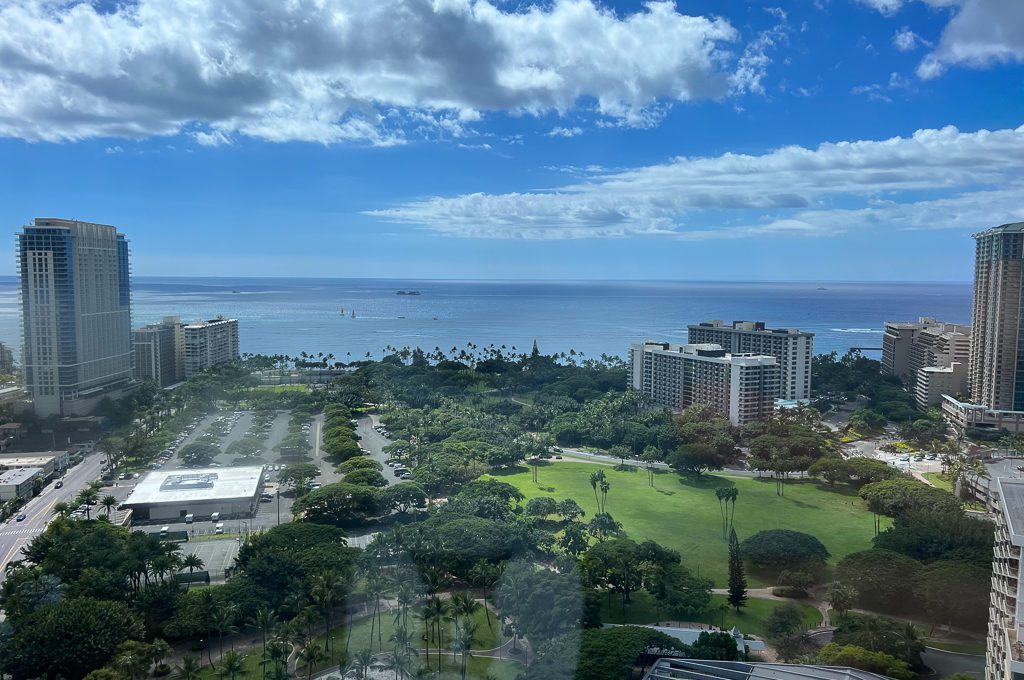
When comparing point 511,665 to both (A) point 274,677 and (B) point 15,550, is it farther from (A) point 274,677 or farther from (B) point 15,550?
(B) point 15,550

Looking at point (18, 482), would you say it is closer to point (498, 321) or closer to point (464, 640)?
point (464, 640)

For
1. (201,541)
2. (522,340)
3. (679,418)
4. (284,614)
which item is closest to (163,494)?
(201,541)

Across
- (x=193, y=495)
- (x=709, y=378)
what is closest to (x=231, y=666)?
(x=193, y=495)

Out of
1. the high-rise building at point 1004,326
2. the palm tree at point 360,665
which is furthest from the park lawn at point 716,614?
the high-rise building at point 1004,326

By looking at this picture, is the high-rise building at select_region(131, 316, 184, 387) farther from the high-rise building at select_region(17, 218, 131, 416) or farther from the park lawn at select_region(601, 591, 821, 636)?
the park lawn at select_region(601, 591, 821, 636)

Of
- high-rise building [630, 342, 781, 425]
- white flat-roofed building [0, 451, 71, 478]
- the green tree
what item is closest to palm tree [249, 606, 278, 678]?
the green tree
